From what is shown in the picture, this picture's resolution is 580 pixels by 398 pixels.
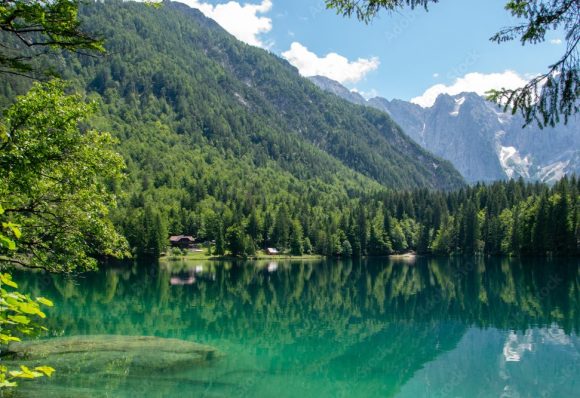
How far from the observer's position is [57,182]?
16.0 meters

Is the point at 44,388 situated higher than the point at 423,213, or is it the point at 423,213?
the point at 423,213

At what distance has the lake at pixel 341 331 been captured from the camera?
2700cm

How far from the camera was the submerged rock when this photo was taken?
93.0 ft

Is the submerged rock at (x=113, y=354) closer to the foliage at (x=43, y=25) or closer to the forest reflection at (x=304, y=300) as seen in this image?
the forest reflection at (x=304, y=300)

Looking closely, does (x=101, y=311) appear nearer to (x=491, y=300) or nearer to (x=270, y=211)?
(x=491, y=300)

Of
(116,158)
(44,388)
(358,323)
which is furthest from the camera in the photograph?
(358,323)

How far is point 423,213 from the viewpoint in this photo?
179250mm

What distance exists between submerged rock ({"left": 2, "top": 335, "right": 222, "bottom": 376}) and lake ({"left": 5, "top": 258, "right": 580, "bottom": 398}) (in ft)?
3.70

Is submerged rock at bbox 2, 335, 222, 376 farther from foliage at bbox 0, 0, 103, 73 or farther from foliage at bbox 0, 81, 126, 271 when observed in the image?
foliage at bbox 0, 0, 103, 73

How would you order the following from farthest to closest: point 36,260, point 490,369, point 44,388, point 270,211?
point 270,211, point 490,369, point 44,388, point 36,260

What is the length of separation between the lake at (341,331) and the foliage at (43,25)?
32.7 ft

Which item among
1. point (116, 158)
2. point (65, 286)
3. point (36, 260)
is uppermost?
point (116, 158)

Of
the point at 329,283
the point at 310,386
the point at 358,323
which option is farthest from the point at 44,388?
the point at 329,283

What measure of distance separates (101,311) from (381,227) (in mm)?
116906
